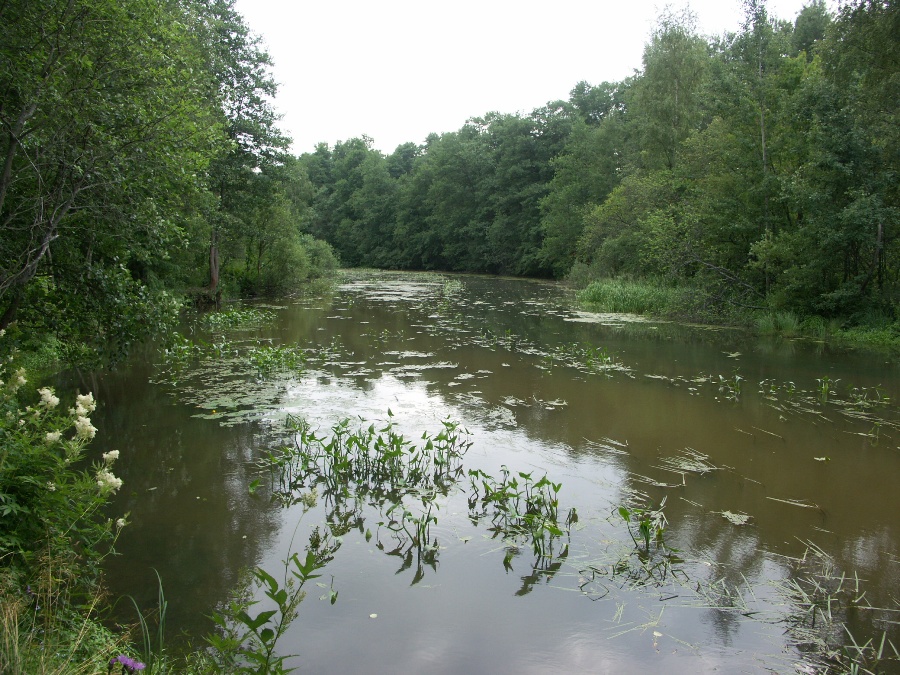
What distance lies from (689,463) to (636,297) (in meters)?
16.4

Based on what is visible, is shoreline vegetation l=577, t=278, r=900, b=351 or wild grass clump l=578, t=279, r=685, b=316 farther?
wild grass clump l=578, t=279, r=685, b=316

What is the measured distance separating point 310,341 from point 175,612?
10890 millimetres

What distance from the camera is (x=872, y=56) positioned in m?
14.1

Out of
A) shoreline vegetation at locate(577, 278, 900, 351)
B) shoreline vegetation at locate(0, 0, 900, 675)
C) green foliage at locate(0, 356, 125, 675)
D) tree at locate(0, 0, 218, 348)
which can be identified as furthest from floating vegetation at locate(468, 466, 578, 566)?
shoreline vegetation at locate(577, 278, 900, 351)

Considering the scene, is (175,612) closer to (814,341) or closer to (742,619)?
(742,619)

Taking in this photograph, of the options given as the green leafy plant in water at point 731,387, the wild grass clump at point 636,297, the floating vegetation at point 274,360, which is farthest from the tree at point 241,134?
the green leafy plant in water at point 731,387

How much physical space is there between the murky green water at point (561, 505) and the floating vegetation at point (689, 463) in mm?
33

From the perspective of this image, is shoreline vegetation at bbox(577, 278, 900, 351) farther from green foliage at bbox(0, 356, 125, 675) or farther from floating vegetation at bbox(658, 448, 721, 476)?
green foliage at bbox(0, 356, 125, 675)

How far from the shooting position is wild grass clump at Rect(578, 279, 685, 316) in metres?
20.4

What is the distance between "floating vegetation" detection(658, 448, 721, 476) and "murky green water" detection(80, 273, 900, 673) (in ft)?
0.11

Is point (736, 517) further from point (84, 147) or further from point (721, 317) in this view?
point (721, 317)

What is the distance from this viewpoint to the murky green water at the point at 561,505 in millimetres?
3705

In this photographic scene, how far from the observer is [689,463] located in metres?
6.64

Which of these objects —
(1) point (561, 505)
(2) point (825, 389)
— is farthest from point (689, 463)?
(2) point (825, 389)
